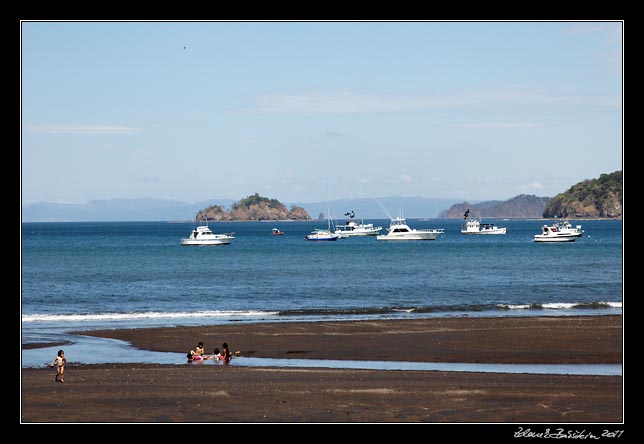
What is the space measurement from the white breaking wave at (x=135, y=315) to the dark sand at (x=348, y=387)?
11287 millimetres

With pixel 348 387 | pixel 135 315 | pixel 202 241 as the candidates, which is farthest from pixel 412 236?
pixel 348 387

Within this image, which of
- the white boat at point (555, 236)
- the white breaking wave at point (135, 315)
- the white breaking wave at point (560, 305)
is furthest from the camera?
the white boat at point (555, 236)

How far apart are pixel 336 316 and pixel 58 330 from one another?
1370cm

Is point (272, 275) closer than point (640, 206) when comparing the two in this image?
No

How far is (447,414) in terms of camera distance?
2128 centimetres

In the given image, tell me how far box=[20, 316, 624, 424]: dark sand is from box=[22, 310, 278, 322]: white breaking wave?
11.3 metres

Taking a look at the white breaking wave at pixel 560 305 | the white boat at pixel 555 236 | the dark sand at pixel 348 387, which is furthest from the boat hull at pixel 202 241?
the dark sand at pixel 348 387

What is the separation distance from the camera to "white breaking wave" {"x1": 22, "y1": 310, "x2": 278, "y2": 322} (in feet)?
157

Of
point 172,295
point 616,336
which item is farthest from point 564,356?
point 172,295

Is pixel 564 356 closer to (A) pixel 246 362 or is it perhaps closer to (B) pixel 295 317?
(A) pixel 246 362

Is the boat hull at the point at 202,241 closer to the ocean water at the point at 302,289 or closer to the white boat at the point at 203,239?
the white boat at the point at 203,239

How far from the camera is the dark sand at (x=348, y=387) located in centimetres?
2142

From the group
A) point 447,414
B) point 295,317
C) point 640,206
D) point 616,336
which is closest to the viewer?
point 640,206

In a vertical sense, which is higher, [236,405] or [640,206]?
[640,206]
